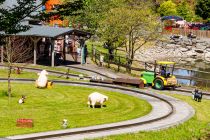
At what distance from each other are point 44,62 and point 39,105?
23.8 metres

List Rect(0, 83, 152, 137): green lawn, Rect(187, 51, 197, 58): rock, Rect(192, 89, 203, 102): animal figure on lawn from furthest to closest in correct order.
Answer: Rect(187, 51, 197, 58): rock
Rect(192, 89, 203, 102): animal figure on lawn
Rect(0, 83, 152, 137): green lawn

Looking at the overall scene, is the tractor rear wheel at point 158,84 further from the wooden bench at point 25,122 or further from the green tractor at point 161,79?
the wooden bench at point 25,122

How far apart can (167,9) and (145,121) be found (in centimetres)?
8486

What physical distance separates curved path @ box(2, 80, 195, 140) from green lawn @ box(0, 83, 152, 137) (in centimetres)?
76

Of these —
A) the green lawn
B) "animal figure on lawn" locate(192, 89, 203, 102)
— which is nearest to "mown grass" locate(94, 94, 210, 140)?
the green lawn

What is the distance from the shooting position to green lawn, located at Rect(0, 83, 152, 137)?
22.9 metres

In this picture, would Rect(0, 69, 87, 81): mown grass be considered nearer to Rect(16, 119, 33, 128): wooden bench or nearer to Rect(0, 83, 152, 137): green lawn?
Rect(0, 83, 152, 137): green lawn

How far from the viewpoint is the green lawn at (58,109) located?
22.9 meters

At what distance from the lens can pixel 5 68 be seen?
44.3 meters

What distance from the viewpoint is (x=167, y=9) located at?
10656 cm

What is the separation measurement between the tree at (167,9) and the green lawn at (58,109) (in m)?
75.5

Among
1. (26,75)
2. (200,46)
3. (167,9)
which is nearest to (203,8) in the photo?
(167,9)

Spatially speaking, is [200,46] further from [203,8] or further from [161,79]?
[161,79]

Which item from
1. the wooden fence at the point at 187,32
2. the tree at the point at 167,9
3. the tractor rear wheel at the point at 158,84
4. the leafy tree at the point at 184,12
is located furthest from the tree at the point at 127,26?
the leafy tree at the point at 184,12
